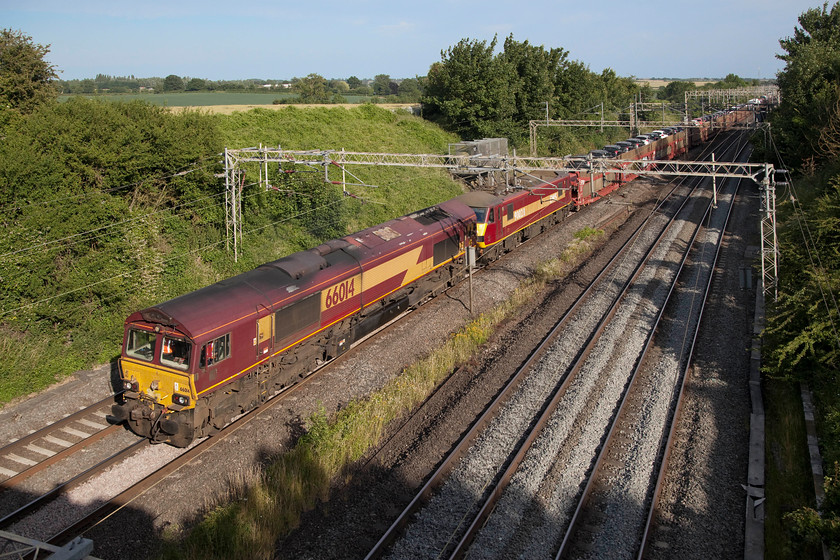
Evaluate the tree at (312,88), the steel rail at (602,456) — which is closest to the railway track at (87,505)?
the steel rail at (602,456)

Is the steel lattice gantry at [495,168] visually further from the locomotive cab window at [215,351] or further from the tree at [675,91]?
the tree at [675,91]

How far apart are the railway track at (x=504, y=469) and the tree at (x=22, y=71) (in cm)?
2719

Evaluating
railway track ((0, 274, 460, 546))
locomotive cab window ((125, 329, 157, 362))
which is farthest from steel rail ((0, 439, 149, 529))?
locomotive cab window ((125, 329, 157, 362))

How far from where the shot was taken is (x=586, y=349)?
57.7ft

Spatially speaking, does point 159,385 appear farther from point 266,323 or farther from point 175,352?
point 266,323

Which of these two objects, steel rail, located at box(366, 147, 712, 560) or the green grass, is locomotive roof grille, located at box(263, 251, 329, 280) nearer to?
steel rail, located at box(366, 147, 712, 560)

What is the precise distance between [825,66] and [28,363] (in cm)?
4680

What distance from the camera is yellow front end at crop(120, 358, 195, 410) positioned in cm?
1233

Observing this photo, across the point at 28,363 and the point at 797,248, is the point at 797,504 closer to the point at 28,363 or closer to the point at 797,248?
the point at 797,248

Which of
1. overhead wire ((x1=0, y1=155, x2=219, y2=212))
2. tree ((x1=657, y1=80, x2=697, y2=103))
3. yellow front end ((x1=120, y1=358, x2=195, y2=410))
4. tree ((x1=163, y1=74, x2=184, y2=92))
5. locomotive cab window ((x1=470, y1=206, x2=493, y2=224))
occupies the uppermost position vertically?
tree ((x1=657, y1=80, x2=697, y2=103))

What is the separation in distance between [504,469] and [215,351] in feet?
21.6

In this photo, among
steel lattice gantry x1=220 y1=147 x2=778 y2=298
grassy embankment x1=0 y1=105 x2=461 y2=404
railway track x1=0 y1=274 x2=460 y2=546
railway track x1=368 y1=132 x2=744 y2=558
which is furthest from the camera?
steel lattice gantry x1=220 y1=147 x2=778 y2=298

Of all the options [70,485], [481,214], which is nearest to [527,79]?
[481,214]

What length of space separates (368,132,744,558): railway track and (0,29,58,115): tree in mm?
27186
